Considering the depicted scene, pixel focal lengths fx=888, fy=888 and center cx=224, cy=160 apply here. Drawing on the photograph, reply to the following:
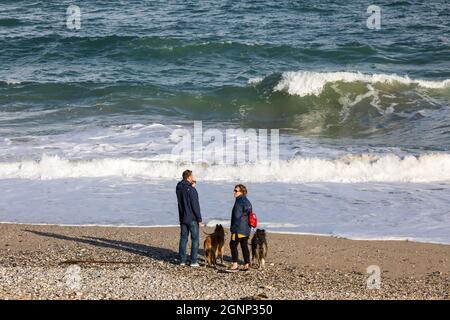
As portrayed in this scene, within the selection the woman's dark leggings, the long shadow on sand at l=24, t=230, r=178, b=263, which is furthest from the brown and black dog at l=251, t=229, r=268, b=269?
the long shadow on sand at l=24, t=230, r=178, b=263

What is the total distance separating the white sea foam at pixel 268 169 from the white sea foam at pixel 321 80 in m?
A: 8.62

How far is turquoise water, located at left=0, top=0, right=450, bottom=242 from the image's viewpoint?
18.3m

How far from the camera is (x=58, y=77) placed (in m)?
30.4

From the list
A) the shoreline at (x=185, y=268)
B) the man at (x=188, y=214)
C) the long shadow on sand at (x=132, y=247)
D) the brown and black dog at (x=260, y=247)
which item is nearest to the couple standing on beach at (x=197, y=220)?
the man at (x=188, y=214)

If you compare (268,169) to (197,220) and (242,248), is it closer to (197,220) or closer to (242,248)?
(197,220)

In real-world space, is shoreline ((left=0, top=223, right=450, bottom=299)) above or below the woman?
below

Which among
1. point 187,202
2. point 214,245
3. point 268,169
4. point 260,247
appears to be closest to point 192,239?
point 214,245

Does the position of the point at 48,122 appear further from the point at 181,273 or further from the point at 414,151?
the point at 181,273

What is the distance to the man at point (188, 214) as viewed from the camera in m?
13.5

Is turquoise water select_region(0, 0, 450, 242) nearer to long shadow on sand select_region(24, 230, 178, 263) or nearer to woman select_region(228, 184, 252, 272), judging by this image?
long shadow on sand select_region(24, 230, 178, 263)

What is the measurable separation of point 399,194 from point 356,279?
550cm

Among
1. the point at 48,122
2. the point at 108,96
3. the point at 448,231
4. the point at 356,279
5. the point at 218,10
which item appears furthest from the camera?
the point at 218,10

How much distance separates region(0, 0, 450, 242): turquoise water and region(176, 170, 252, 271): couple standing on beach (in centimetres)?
245
